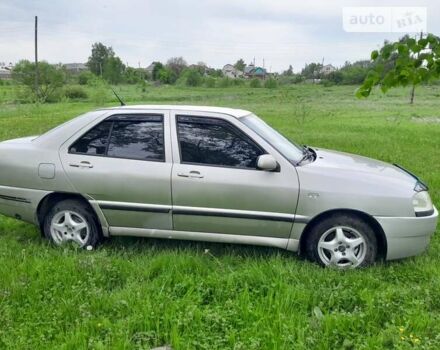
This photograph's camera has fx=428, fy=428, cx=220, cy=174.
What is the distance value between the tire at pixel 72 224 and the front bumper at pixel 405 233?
106 inches

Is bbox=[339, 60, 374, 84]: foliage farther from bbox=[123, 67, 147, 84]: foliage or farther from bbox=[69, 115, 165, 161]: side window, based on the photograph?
bbox=[123, 67, 147, 84]: foliage

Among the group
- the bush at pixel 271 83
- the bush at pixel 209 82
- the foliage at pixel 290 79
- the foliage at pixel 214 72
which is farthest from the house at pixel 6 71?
the foliage at pixel 290 79

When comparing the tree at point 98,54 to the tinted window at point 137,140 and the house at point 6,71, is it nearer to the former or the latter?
the house at point 6,71

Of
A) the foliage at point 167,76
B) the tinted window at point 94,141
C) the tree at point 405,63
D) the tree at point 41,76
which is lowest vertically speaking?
the tinted window at point 94,141

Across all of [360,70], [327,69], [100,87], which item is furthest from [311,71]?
[360,70]

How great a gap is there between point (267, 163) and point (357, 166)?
0.94m

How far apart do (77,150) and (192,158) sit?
1.20 m

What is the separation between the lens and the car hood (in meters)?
3.88

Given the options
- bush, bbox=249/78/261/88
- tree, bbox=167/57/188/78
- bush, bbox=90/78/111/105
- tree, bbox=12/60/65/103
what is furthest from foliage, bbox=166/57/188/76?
bush, bbox=90/78/111/105

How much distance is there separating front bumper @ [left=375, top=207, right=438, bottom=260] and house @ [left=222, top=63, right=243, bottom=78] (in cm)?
5154

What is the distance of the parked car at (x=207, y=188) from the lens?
3758mm

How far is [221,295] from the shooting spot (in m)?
3.28

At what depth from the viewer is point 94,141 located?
4289 millimetres

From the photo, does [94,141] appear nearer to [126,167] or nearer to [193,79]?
[126,167]
